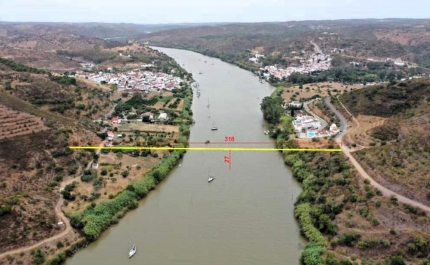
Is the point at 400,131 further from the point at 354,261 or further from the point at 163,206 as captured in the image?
the point at 163,206

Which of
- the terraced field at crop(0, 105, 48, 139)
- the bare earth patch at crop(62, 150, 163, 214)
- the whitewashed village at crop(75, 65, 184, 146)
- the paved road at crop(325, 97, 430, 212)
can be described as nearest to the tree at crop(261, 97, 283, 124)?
the paved road at crop(325, 97, 430, 212)

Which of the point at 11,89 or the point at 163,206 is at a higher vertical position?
the point at 11,89

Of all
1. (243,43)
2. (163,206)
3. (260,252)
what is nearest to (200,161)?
(163,206)

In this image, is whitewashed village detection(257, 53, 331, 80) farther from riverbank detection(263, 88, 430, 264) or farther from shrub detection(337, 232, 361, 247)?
shrub detection(337, 232, 361, 247)

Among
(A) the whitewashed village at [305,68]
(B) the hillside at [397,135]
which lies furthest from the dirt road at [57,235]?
(A) the whitewashed village at [305,68]

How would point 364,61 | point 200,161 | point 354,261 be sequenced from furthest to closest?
point 364,61 → point 200,161 → point 354,261

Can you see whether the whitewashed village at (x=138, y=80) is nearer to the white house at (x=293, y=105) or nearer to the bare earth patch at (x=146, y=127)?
the bare earth patch at (x=146, y=127)
